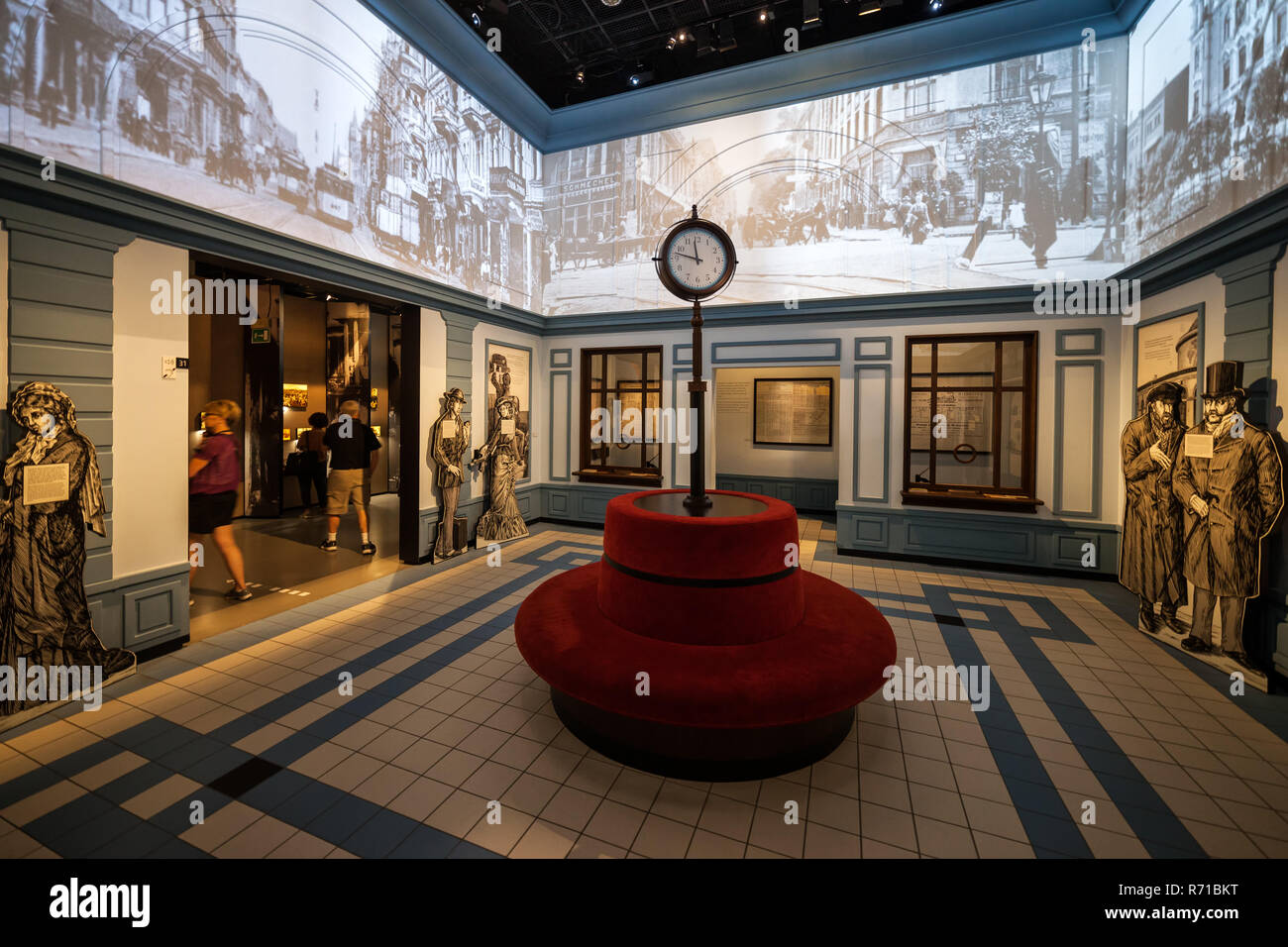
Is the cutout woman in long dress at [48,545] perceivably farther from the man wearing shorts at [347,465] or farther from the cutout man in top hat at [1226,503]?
the cutout man in top hat at [1226,503]

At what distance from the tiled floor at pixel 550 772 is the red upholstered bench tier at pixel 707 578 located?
0.72 meters

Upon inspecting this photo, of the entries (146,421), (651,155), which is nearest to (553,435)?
(651,155)

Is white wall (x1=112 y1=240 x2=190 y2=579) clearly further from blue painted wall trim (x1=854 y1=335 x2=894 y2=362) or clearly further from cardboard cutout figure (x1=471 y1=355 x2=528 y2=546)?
blue painted wall trim (x1=854 y1=335 x2=894 y2=362)

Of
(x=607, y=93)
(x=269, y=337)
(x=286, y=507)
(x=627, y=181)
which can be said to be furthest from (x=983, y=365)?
(x=286, y=507)

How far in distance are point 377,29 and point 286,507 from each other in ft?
24.5

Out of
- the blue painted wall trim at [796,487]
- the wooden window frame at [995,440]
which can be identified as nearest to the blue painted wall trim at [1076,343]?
the wooden window frame at [995,440]

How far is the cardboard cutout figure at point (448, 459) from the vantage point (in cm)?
629

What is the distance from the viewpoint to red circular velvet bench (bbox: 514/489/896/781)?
2.41 m

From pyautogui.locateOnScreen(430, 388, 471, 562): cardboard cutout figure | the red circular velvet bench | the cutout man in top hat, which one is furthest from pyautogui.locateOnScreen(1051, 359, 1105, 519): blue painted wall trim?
pyautogui.locateOnScreen(430, 388, 471, 562): cardboard cutout figure

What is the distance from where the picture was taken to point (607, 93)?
7934 mm

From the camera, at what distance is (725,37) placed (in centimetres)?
642

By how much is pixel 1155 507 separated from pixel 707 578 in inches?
165
